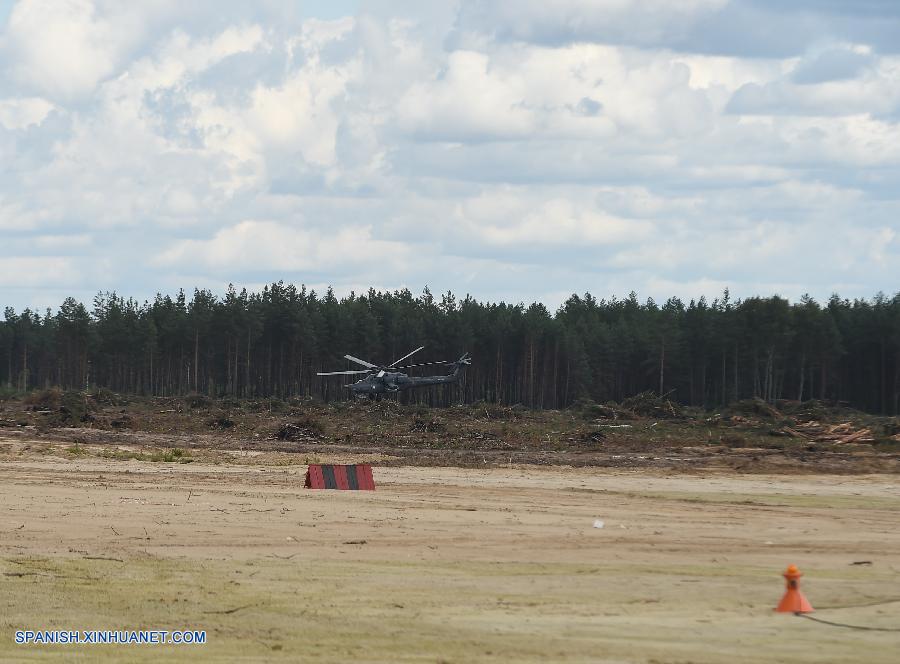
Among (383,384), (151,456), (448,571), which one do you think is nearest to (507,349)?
(383,384)

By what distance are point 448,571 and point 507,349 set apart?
107 meters

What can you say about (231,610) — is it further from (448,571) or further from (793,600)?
(793,600)

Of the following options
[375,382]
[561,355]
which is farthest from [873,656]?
[561,355]

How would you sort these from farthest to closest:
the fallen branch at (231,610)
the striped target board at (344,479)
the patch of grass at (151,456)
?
the patch of grass at (151,456) → the striped target board at (344,479) → the fallen branch at (231,610)

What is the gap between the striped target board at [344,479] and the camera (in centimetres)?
3284

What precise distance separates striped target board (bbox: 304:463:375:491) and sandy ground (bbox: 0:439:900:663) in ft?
1.86

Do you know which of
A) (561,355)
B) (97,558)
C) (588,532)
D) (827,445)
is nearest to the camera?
(97,558)

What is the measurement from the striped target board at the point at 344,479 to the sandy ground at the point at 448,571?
57 centimetres

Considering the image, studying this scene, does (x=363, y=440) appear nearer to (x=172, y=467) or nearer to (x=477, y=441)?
(x=477, y=441)

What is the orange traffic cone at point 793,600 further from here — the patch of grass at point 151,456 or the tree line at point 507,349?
the tree line at point 507,349

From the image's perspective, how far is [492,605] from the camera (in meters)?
17.2

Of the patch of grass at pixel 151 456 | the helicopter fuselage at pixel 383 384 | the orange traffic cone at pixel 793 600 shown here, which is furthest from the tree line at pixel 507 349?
the orange traffic cone at pixel 793 600

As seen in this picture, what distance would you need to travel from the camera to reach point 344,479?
108ft

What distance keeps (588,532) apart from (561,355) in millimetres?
100647
